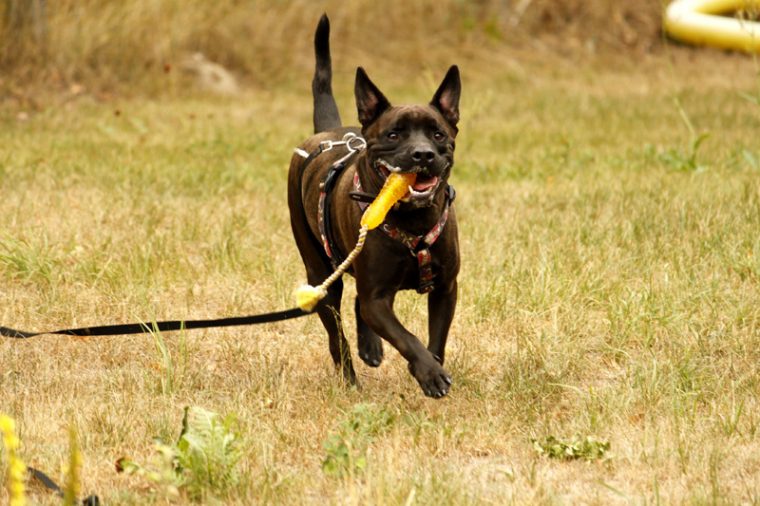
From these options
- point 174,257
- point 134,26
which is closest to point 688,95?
point 134,26

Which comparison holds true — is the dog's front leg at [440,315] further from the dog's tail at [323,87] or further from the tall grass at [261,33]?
the tall grass at [261,33]

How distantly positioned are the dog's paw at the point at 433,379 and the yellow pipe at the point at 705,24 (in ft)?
42.0

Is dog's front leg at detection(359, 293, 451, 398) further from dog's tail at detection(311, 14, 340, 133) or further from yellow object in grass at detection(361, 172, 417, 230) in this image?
dog's tail at detection(311, 14, 340, 133)

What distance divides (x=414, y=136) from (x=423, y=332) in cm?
151

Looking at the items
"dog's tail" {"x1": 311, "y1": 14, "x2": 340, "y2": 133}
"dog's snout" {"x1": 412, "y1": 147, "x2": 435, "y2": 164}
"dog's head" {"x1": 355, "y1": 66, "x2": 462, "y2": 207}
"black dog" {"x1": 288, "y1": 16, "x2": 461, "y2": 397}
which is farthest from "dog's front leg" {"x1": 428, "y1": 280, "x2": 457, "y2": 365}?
"dog's tail" {"x1": 311, "y1": 14, "x2": 340, "y2": 133}

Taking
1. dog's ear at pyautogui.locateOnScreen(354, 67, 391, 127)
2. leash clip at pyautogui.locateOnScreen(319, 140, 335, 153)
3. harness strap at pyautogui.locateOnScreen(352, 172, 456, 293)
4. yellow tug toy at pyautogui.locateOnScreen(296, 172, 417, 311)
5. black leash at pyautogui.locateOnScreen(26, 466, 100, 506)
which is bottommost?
black leash at pyautogui.locateOnScreen(26, 466, 100, 506)

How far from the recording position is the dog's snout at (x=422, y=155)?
4.31 m

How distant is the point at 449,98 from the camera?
482 centimetres

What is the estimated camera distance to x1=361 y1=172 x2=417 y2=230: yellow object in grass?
4305mm

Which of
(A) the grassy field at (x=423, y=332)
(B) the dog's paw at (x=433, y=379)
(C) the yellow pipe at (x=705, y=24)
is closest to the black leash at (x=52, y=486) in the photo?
(A) the grassy field at (x=423, y=332)

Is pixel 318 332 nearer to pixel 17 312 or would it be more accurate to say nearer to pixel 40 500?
pixel 17 312

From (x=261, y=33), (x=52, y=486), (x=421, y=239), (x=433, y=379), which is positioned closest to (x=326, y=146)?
(x=421, y=239)

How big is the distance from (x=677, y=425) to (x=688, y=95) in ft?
35.9

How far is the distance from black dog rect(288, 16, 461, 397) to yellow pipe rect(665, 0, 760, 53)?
1232 cm
